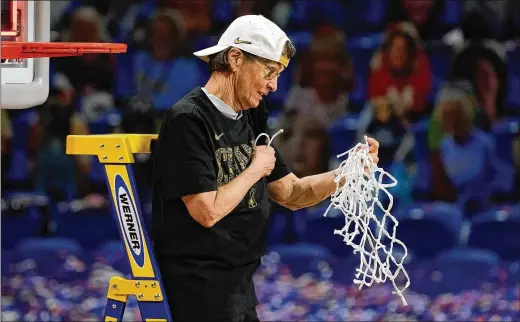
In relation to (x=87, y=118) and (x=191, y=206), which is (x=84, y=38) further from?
(x=191, y=206)

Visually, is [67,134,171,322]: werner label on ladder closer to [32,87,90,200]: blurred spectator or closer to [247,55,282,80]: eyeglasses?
[247,55,282,80]: eyeglasses

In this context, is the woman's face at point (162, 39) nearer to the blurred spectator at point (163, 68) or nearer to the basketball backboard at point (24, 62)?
the blurred spectator at point (163, 68)

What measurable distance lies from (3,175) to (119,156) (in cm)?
287

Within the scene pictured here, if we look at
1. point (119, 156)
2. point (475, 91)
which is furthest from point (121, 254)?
point (119, 156)

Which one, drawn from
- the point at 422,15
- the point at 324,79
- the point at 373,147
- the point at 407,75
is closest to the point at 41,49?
the point at 373,147

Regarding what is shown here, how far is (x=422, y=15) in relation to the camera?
4727mm

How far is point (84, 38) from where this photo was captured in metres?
4.84

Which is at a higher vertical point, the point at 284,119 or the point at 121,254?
the point at 284,119

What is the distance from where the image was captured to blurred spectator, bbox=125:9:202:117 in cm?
481

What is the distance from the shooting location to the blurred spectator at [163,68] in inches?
189

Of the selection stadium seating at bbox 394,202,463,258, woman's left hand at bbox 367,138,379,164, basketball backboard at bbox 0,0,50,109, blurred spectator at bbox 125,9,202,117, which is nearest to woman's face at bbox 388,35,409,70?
stadium seating at bbox 394,202,463,258

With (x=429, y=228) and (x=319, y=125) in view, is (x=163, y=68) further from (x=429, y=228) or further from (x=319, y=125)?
(x=429, y=228)

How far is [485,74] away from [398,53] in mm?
450

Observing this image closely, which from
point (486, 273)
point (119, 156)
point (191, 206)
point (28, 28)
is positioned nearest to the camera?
point (191, 206)
